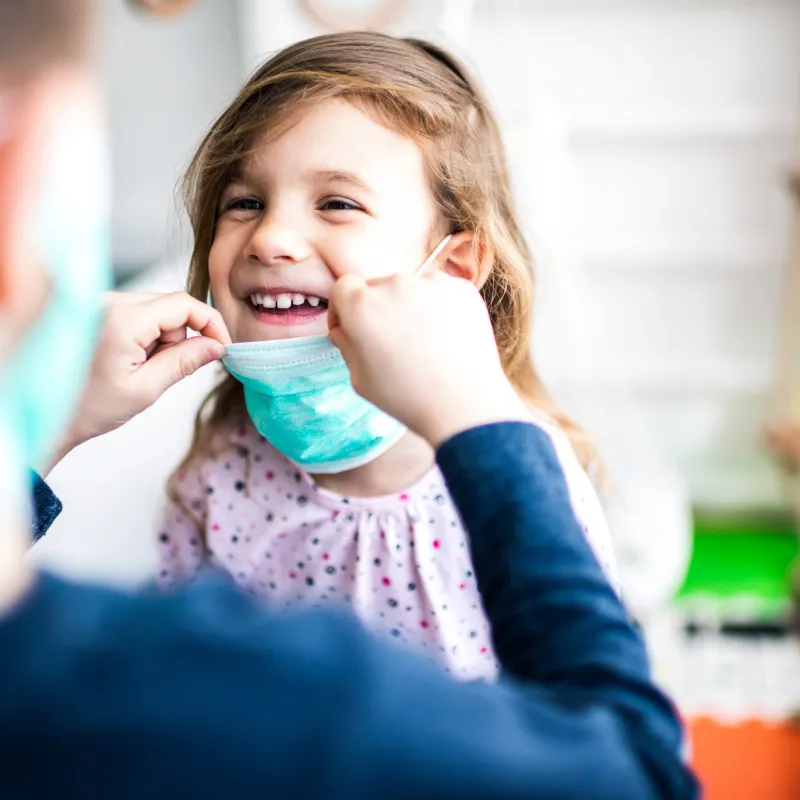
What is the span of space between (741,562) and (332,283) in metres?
2.05

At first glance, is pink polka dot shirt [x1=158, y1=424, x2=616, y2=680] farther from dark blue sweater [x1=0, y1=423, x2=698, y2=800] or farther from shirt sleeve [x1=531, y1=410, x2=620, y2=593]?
dark blue sweater [x1=0, y1=423, x2=698, y2=800]

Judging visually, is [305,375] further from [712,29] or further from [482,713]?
[712,29]

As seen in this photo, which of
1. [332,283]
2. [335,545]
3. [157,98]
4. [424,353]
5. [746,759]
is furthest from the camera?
[157,98]

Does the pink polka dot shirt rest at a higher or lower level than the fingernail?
lower

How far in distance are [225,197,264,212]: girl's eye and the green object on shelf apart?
70.0 inches

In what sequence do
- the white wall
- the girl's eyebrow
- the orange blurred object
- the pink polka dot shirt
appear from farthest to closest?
the white wall, the orange blurred object, the pink polka dot shirt, the girl's eyebrow

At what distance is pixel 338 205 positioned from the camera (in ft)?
2.59

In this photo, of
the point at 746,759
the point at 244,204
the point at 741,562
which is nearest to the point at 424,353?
the point at 244,204

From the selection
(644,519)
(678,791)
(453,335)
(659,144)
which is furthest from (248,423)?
(659,144)

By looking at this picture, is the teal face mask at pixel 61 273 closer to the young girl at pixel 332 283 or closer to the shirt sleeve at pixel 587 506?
the young girl at pixel 332 283

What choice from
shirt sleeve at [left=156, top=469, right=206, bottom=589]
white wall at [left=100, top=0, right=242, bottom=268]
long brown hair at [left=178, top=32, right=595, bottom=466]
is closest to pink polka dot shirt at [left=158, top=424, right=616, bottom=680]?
shirt sleeve at [left=156, top=469, right=206, bottom=589]

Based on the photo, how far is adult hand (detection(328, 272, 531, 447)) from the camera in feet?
1.68

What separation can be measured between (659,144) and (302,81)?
6.59ft

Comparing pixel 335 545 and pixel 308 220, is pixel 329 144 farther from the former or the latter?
pixel 335 545
